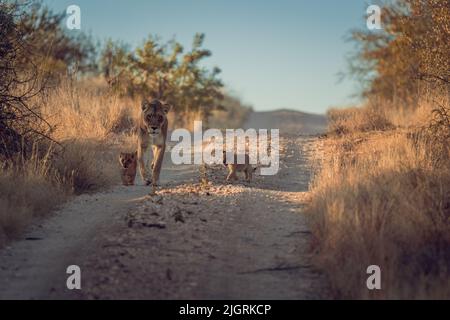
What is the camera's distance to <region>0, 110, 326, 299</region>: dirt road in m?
6.32

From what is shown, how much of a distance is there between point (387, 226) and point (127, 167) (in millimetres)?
5506

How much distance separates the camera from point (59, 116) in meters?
15.8

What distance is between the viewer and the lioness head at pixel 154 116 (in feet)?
38.7

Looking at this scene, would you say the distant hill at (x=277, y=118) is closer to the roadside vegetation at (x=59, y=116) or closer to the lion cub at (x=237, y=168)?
the roadside vegetation at (x=59, y=116)

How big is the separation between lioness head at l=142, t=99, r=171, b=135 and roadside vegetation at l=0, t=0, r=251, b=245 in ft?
3.61

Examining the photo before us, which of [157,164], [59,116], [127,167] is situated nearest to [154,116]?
[157,164]

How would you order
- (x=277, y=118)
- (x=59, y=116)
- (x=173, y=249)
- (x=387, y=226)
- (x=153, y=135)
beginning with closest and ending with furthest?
(x=173, y=249) → (x=387, y=226) → (x=153, y=135) → (x=59, y=116) → (x=277, y=118)

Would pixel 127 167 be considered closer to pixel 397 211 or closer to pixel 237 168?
pixel 237 168

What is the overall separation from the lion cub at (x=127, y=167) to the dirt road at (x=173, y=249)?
107cm

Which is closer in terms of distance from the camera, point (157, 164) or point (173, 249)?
point (173, 249)

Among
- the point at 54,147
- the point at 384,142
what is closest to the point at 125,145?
the point at 54,147

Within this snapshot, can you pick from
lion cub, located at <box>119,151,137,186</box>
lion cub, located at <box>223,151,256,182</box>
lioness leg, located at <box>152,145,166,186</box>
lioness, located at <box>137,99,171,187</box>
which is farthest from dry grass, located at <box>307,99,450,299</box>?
lion cub, located at <box>119,151,137,186</box>

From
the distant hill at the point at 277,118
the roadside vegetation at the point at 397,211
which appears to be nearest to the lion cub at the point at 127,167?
the roadside vegetation at the point at 397,211

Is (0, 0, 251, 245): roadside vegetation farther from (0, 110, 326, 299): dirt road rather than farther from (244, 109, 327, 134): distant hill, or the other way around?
(244, 109, 327, 134): distant hill
